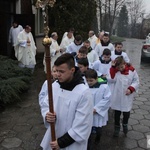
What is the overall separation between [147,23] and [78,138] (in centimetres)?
5138

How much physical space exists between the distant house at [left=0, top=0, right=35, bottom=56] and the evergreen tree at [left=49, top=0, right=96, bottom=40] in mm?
1213

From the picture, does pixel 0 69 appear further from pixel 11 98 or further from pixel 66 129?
pixel 66 129

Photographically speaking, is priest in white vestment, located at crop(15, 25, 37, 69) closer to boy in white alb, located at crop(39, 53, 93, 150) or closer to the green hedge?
the green hedge

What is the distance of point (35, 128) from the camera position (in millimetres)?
5062

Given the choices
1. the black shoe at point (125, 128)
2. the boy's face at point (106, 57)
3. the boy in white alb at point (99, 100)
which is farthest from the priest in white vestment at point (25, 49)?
the boy in white alb at point (99, 100)

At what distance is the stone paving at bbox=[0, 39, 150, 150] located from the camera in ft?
14.4

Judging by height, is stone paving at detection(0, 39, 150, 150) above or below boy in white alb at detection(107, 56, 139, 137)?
below

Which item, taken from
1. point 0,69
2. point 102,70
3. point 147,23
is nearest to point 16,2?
point 0,69

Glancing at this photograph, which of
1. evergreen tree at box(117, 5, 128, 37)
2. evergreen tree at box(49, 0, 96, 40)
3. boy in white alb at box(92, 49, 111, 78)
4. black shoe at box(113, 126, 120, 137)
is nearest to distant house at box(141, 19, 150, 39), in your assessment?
evergreen tree at box(117, 5, 128, 37)

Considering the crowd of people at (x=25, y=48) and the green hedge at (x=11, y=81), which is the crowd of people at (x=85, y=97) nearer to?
the green hedge at (x=11, y=81)

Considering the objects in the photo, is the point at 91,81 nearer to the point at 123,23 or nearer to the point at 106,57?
the point at 106,57

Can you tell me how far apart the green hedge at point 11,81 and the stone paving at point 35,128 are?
26 cm

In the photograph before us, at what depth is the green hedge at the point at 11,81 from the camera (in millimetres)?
5996

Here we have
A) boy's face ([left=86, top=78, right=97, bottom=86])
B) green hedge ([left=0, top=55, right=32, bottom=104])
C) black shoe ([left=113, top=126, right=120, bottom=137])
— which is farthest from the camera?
green hedge ([left=0, top=55, right=32, bottom=104])
